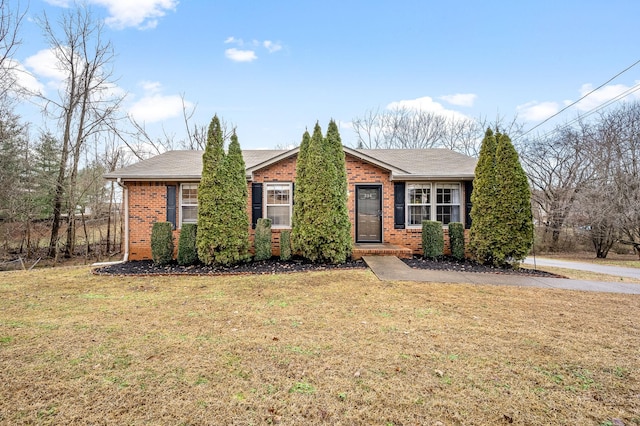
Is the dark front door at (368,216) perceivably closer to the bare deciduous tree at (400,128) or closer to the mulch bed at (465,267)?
the mulch bed at (465,267)

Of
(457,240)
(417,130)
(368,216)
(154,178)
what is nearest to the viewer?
(457,240)

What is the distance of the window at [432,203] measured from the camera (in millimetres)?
9664

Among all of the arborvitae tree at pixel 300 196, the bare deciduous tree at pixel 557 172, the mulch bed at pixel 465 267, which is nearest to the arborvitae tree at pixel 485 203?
the mulch bed at pixel 465 267

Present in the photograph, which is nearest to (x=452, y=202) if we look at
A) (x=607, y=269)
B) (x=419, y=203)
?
(x=419, y=203)

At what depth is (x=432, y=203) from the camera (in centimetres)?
966

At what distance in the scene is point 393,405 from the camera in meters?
2.18

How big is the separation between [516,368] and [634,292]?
5232mm

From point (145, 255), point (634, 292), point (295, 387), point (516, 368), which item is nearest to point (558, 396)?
point (516, 368)

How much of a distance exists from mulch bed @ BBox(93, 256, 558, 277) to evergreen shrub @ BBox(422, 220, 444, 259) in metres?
0.25

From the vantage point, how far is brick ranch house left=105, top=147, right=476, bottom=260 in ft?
30.3

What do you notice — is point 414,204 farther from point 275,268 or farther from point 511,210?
point 275,268

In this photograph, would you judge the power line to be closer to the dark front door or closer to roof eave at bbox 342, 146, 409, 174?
roof eave at bbox 342, 146, 409, 174

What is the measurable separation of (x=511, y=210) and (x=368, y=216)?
3.84m

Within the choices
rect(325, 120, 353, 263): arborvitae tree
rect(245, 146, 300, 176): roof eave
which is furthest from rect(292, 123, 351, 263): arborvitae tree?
rect(245, 146, 300, 176): roof eave
